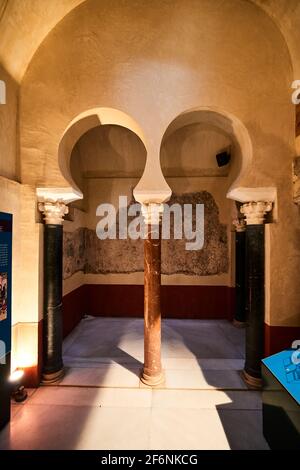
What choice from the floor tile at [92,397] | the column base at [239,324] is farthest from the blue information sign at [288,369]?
the column base at [239,324]

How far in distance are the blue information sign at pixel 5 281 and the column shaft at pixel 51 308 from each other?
629 millimetres

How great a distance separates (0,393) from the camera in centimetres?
279

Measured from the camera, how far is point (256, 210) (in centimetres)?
354

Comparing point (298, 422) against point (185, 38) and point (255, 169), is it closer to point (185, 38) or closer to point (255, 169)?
point (255, 169)

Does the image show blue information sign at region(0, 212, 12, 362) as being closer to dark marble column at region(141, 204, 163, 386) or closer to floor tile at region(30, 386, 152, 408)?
floor tile at region(30, 386, 152, 408)

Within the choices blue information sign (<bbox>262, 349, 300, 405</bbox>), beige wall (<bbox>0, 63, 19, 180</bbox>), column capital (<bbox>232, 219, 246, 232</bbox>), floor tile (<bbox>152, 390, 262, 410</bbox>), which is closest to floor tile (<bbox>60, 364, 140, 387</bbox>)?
floor tile (<bbox>152, 390, 262, 410</bbox>)

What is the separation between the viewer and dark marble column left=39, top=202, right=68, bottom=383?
3645 millimetres

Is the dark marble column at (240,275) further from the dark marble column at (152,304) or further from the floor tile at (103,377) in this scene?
the floor tile at (103,377)

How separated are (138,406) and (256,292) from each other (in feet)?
7.65

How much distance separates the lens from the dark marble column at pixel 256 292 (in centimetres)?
356

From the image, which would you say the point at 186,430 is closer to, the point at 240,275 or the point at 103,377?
the point at 103,377

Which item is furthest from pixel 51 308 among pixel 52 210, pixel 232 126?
pixel 232 126
